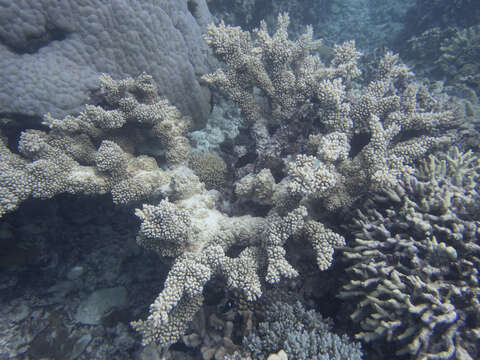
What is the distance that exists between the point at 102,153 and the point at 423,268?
4.31 m

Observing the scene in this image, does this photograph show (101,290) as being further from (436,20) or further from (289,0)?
(436,20)

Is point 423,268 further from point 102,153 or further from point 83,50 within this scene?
point 83,50

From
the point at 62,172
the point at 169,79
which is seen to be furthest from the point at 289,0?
the point at 62,172

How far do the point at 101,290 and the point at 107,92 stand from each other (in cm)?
353

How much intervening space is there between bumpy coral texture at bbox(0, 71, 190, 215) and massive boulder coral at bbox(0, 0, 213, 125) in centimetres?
34

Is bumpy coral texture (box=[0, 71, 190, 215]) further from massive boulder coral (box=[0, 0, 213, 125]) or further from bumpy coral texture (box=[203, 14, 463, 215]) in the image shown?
bumpy coral texture (box=[203, 14, 463, 215])

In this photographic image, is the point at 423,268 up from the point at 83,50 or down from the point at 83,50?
down

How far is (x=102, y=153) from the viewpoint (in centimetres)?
381

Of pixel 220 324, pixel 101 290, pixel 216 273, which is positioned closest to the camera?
pixel 216 273

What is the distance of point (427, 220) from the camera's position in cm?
287

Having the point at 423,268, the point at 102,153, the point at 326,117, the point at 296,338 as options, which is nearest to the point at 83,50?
the point at 102,153

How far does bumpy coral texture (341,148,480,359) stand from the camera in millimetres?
2416

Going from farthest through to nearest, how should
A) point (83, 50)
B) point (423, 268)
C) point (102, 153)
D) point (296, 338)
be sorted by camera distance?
point (83, 50) → point (102, 153) → point (296, 338) → point (423, 268)

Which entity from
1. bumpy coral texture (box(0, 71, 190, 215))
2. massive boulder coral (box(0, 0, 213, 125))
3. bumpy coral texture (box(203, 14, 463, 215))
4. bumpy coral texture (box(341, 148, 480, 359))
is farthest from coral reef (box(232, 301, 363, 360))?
massive boulder coral (box(0, 0, 213, 125))
